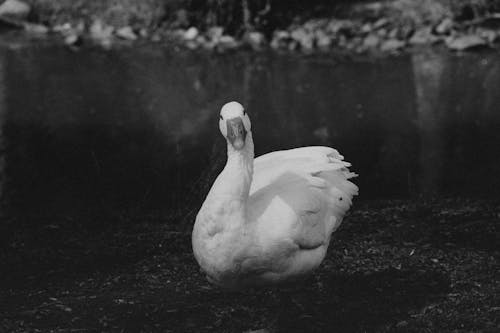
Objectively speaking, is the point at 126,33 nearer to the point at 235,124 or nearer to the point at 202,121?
the point at 202,121

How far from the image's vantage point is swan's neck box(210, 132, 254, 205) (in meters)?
5.15

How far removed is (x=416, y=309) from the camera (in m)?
5.64

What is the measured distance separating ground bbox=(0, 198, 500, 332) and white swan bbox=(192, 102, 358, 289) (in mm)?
407

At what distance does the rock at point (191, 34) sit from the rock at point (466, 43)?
3907 mm

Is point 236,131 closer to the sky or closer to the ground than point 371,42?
closer to the sky

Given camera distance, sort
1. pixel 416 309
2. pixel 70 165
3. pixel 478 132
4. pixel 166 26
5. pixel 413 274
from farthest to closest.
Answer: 1. pixel 166 26
2. pixel 478 132
3. pixel 70 165
4. pixel 413 274
5. pixel 416 309

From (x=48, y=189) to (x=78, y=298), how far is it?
2271 mm

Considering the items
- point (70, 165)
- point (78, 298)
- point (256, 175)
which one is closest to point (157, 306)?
point (78, 298)

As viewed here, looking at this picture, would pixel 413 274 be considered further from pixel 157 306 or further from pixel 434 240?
pixel 157 306

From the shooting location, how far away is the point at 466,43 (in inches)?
509

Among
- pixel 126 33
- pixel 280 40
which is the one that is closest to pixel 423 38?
pixel 280 40

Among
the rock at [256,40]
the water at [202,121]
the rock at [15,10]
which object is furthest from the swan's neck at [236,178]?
the rock at [15,10]

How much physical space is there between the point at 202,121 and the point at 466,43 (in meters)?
4.85

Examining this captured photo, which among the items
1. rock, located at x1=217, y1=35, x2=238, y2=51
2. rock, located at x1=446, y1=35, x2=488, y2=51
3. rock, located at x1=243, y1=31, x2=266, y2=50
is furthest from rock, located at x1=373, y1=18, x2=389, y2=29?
rock, located at x1=217, y1=35, x2=238, y2=51
